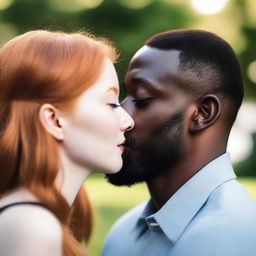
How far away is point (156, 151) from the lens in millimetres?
2816

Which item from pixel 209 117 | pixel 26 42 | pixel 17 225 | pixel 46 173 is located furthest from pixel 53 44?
pixel 209 117

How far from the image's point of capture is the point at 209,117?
9.23 ft

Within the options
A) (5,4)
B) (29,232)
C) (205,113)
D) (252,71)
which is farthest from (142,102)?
(252,71)

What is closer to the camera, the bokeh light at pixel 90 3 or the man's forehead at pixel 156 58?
the man's forehead at pixel 156 58

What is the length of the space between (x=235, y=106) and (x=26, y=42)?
3.29 ft

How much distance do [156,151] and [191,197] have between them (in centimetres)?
23

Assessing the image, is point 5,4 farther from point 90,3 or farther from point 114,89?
point 114,89

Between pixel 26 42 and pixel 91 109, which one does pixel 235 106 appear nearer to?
pixel 91 109

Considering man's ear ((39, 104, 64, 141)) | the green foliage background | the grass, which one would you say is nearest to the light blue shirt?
man's ear ((39, 104, 64, 141))

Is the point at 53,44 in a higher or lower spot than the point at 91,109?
higher

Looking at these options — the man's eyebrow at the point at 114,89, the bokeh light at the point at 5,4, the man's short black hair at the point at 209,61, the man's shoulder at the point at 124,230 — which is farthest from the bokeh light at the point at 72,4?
the man's eyebrow at the point at 114,89

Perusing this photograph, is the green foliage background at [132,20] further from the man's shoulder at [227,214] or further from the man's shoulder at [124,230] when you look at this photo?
the man's shoulder at [227,214]

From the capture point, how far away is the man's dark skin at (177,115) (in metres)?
2.81

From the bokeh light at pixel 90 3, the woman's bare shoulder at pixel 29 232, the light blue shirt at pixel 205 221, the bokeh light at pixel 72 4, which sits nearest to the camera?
the woman's bare shoulder at pixel 29 232
